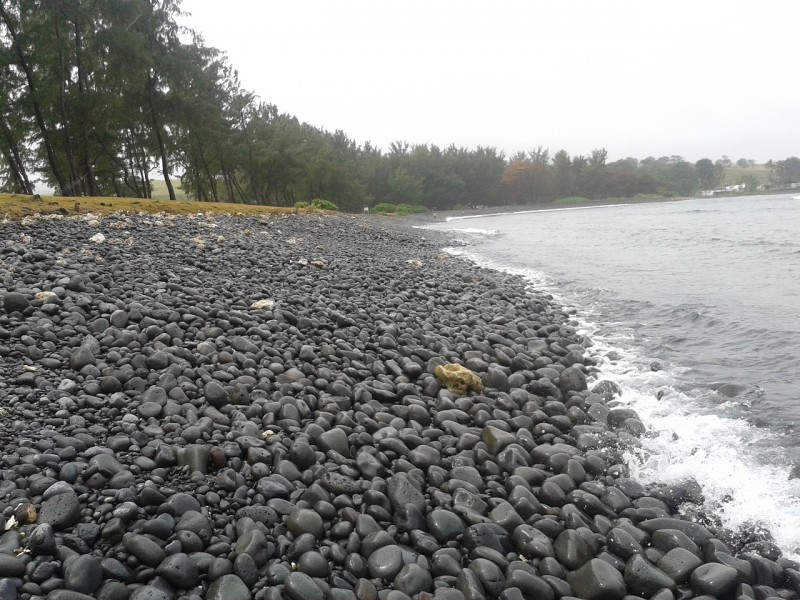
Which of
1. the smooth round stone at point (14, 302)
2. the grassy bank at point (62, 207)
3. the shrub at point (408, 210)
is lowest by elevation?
the smooth round stone at point (14, 302)

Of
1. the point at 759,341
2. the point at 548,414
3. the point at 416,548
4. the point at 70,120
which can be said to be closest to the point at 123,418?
the point at 416,548

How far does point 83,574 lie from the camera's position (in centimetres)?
243

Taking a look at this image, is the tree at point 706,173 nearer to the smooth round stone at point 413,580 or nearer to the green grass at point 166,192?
the green grass at point 166,192

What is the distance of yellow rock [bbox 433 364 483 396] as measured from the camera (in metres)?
5.50

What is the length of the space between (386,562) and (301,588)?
552mm

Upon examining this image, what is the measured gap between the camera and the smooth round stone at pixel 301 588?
2.62 metres

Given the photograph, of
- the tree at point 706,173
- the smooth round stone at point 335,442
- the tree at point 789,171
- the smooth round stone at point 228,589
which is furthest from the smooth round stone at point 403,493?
the tree at point 706,173

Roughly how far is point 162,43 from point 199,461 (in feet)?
115

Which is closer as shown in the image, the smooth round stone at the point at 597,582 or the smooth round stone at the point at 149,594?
the smooth round stone at the point at 149,594

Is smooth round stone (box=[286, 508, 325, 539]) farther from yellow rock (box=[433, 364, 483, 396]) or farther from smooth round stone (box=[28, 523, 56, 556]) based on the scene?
yellow rock (box=[433, 364, 483, 396])

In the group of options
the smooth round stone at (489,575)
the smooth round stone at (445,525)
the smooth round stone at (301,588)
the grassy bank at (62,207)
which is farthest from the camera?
the grassy bank at (62,207)

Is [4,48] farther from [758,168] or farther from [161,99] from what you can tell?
[758,168]

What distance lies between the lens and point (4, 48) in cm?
2170

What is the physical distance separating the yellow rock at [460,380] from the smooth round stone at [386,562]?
2.57m
